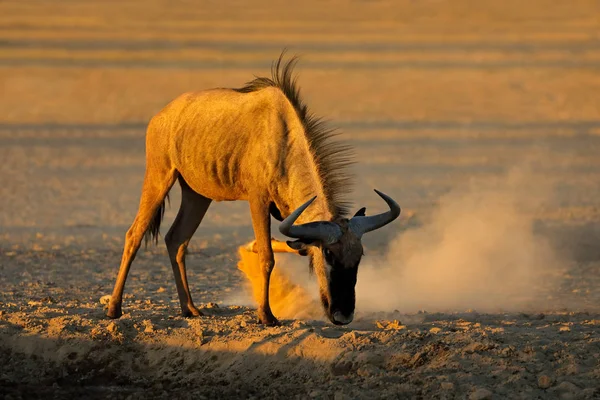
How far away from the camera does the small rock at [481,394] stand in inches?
329

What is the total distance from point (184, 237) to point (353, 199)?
6503 mm

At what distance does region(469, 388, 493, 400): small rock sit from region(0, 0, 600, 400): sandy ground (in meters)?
0.01

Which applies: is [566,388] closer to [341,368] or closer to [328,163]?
[341,368]

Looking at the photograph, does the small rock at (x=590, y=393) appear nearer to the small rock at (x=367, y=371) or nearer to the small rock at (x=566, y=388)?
the small rock at (x=566, y=388)

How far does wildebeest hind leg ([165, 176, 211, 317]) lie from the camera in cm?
1107

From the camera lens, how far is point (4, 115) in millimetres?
22922

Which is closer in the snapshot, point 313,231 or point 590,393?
point 590,393

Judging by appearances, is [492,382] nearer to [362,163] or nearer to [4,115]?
[362,163]

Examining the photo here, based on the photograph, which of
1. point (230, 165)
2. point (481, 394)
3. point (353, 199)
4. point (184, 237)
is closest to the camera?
point (481, 394)

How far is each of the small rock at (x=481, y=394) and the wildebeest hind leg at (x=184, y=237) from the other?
10.5ft

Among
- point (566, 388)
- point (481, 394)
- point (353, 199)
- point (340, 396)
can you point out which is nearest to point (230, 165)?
point (340, 396)

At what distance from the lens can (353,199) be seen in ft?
57.5

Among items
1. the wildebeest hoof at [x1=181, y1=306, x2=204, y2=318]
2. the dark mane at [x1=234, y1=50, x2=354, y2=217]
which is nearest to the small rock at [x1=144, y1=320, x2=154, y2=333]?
the wildebeest hoof at [x1=181, y1=306, x2=204, y2=318]

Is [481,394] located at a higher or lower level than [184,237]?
lower
